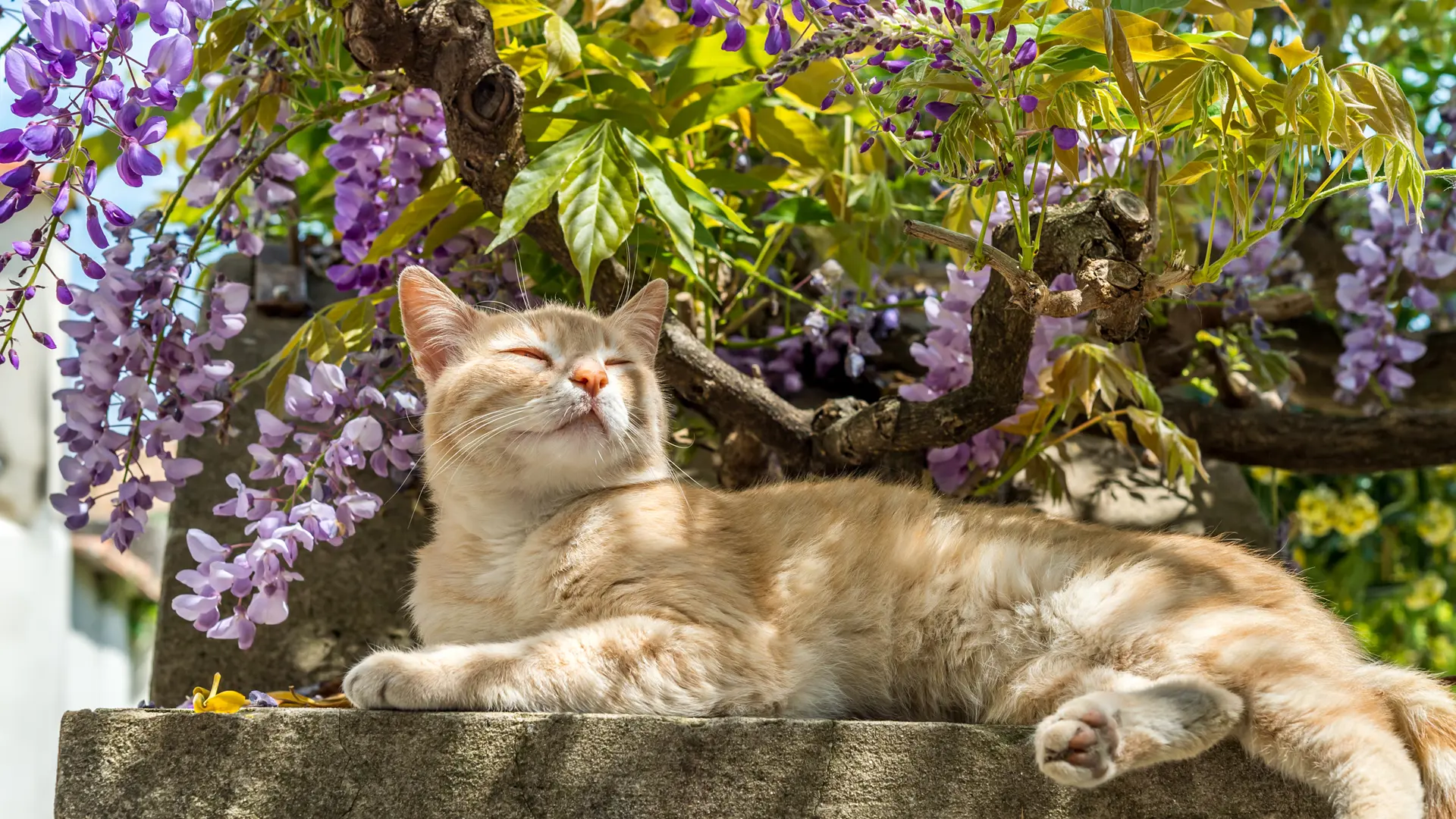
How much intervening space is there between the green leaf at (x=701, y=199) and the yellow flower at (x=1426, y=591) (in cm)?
333

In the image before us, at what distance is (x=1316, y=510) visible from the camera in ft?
11.6

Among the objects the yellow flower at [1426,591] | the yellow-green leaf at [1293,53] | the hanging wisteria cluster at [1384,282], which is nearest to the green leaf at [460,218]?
the yellow-green leaf at [1293,53]

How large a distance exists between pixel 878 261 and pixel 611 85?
0.68m

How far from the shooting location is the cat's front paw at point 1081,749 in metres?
1.14

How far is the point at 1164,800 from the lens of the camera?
120 cm

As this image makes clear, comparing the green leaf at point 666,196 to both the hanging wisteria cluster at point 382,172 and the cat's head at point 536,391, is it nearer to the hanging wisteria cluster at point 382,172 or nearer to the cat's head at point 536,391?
the cat's head at point 536,391

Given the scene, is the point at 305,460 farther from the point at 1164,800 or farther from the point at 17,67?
the point at 1164,800

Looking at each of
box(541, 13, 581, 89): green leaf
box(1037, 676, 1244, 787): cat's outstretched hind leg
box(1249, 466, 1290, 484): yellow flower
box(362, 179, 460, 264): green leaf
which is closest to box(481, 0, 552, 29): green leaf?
box(541, 13, 581, 89): green leaf

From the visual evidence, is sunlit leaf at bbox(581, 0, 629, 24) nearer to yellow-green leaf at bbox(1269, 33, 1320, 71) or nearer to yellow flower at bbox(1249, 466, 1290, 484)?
yellow-green leaf at bbox(1269, 33, 1320, 71)

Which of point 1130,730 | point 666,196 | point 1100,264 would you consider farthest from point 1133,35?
point 1130,730

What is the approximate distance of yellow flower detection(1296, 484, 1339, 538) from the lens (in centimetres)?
352

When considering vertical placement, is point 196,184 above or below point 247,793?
above

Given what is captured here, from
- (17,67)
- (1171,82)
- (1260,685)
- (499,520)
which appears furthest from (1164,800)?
(17,67)

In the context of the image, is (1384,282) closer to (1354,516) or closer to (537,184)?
(1354,516)
